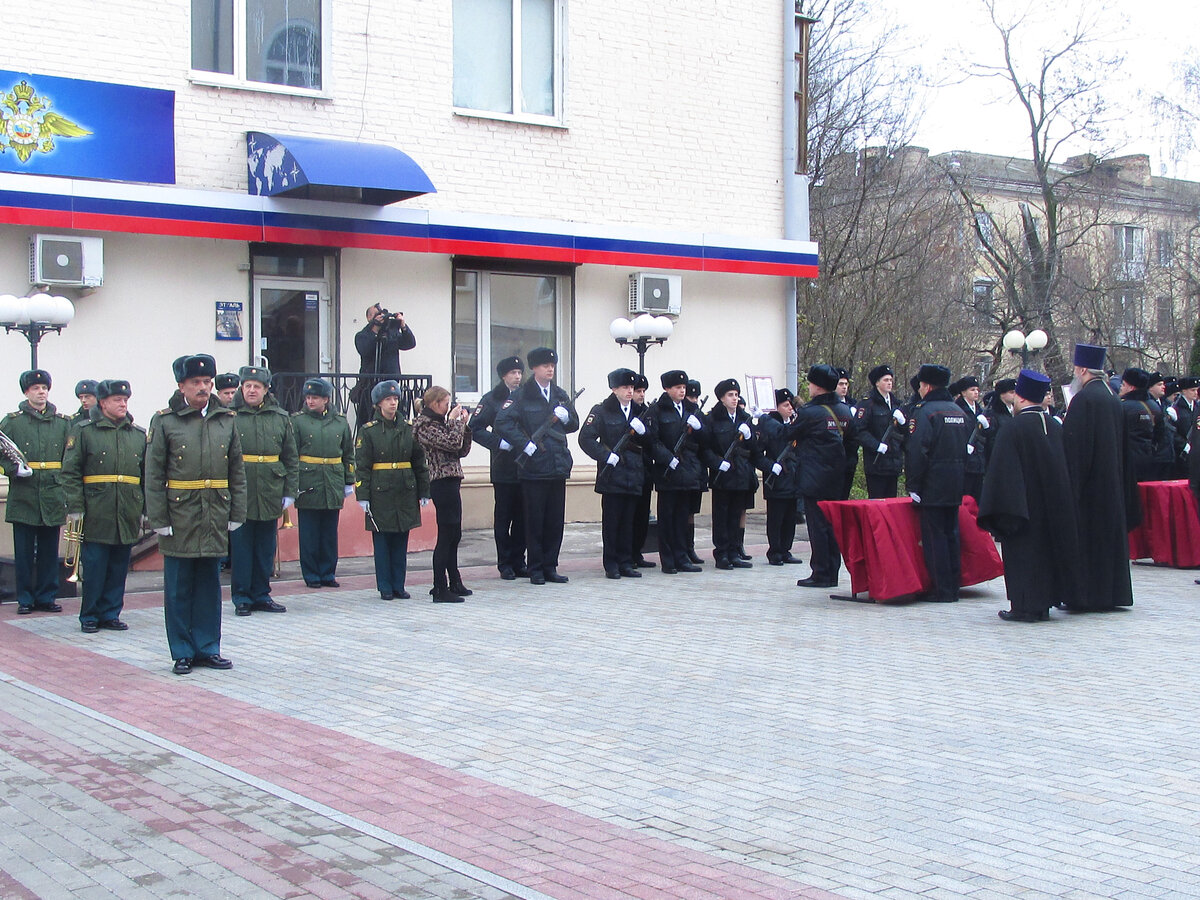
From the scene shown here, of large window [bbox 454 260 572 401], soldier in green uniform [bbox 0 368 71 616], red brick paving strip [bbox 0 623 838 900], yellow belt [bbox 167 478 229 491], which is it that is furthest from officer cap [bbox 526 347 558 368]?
red brick paving strip [bbox 0 623 838 900]

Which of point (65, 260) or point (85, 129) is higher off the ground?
point (85, 129)

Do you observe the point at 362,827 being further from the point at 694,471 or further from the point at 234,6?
the point at 234,6

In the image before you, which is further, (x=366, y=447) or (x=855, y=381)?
(x=855, y=381)

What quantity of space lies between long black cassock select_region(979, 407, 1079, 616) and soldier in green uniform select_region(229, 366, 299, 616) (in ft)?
19.2

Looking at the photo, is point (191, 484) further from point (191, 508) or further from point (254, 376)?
point (254, 376)

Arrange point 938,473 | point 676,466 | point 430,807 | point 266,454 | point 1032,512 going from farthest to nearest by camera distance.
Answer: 1. point 676,466
2. point 266,454
3. point 938,473
4. point 1032,512
5. point 430,807

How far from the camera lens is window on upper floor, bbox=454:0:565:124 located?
55.7 ft

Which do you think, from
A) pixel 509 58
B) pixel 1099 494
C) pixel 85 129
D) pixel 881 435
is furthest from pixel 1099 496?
pixel 85 129

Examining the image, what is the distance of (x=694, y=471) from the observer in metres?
13.4

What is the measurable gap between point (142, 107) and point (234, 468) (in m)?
7.44

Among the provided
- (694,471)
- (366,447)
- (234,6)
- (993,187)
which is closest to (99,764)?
(366,447)

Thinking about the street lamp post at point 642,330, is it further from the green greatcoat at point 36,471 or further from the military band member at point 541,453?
the green greatcoat at point 36,471

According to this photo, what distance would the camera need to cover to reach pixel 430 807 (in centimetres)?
558

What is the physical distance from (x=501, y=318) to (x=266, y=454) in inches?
258
